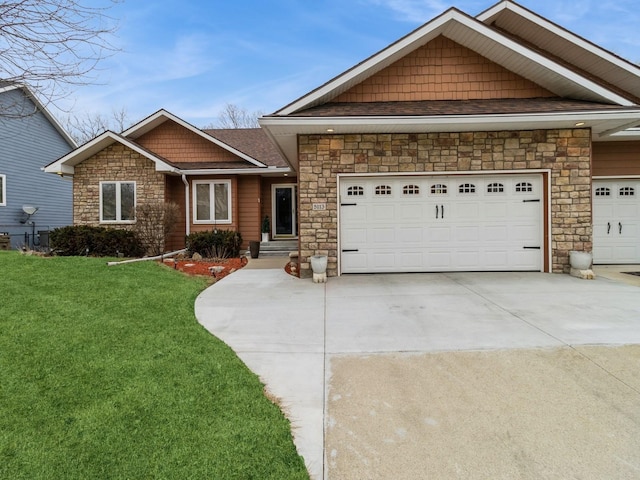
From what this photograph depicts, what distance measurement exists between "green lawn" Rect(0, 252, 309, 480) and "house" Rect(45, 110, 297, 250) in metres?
8.35

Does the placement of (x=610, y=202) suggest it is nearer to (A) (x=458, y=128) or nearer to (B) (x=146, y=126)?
(A) (x=458, y=128)

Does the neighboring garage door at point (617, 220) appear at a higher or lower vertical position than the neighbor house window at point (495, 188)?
lower

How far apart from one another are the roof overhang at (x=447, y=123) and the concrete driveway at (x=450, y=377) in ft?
11.1

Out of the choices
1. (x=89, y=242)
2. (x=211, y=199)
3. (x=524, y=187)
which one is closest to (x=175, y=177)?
(x=211, y=199)

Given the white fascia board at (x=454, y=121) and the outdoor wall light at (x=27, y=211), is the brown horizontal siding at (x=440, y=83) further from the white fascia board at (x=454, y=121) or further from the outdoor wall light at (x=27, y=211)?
the outdoor wall light at (x=27, y=211)

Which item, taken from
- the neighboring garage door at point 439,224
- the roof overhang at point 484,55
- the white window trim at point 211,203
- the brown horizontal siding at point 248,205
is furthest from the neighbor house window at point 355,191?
the white window trim at point 211,203

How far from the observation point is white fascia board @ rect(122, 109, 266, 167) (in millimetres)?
13102

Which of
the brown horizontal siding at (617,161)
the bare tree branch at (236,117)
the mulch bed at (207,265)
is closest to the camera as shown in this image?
the mulch bed at (207,265)

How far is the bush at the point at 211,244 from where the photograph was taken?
12.2 m

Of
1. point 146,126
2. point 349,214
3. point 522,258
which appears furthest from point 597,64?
point 146,126

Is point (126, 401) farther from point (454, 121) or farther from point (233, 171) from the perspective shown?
point (233, 171)

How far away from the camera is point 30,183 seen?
695 inches

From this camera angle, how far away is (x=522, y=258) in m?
8.30

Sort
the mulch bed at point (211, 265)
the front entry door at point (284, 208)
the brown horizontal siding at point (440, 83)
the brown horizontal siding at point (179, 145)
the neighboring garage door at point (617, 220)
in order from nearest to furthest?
the brown horizontal siding at point (440, 83) → the mulch bed at point (211, 265) → the neighboring garage door at point (617, 220) → the brown horizontal siding at point (179, 145) → the front entry door at point (284, 208)
